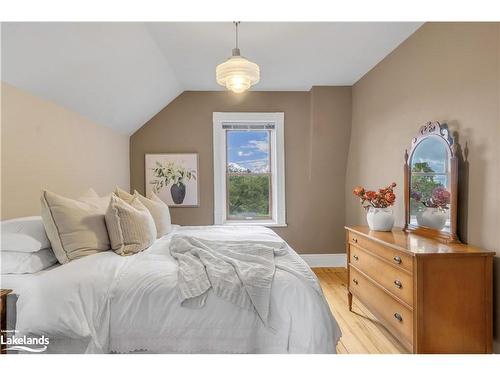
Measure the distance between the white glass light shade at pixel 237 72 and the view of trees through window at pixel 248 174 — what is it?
2005 mm

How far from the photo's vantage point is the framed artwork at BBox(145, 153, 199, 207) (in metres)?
4.26

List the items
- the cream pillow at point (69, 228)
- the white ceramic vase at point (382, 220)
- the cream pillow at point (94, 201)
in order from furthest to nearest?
1. the white ceramic vase at point (382, 220)
2. the cream pillow at point (94, 201)
3. the cream pillow at point (69, 228)

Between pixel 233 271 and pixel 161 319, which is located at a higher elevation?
pixel 233 271

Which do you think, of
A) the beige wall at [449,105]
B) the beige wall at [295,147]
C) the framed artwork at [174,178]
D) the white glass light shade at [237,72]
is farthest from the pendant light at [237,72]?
the framed artwork at [174,178]

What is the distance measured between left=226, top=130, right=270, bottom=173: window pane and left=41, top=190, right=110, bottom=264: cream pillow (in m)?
2.71

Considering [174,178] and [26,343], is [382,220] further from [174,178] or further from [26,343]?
[174,178]

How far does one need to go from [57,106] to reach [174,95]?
1.74 meters

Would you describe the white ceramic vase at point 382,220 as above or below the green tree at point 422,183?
below

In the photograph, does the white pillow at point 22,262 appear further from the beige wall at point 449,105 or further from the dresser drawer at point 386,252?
the beige wall at point 449,105

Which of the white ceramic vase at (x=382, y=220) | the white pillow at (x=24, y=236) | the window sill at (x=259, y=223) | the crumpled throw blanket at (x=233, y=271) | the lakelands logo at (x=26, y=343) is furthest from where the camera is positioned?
the window sill at (x=259, y=223)

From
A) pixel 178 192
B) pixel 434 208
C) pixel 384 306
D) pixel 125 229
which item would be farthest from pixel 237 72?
pixel 178 192

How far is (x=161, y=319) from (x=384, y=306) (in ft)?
5.35

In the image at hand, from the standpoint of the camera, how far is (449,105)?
232 centimetres

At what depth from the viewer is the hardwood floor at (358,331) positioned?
2.21 meters
